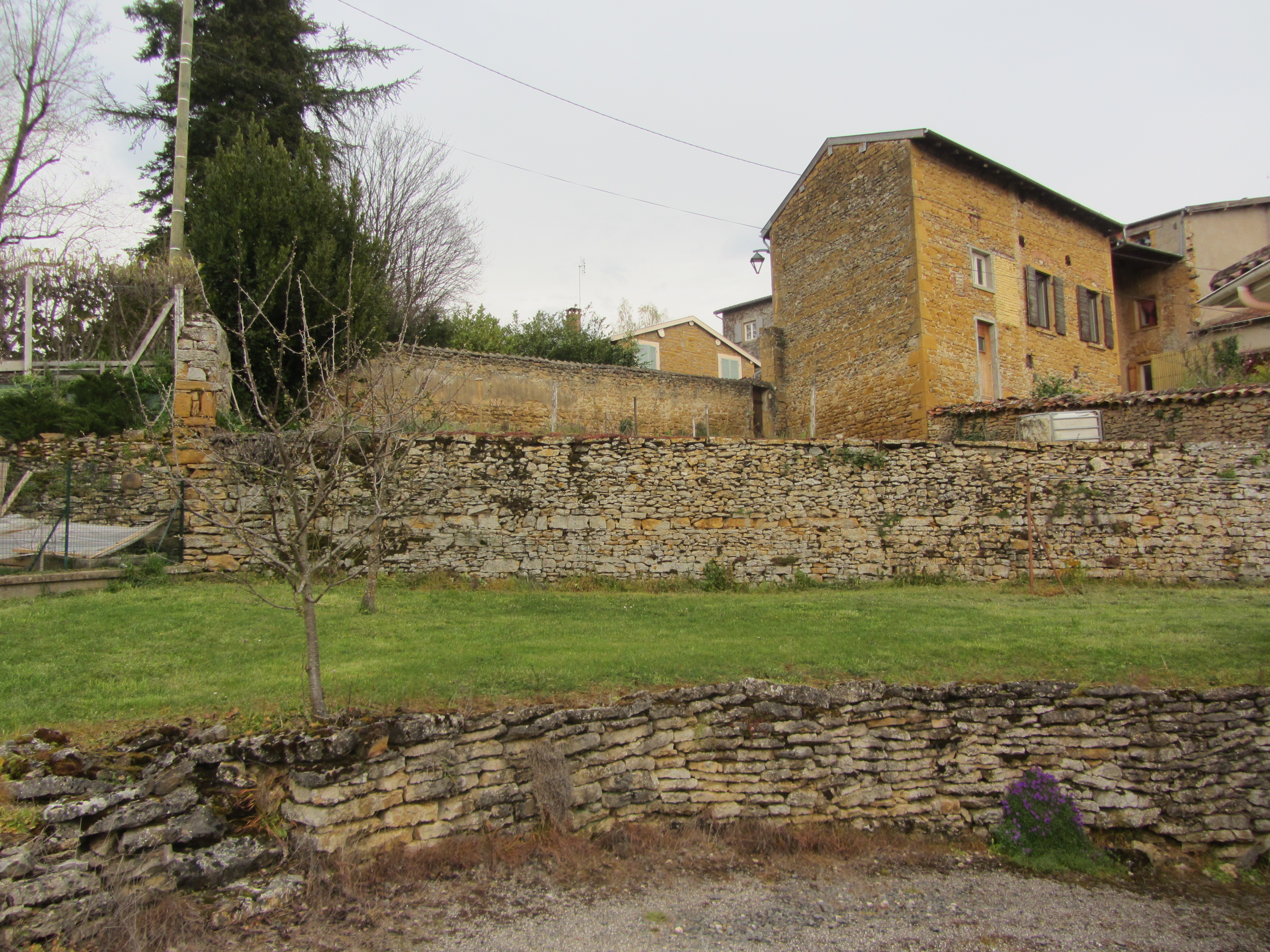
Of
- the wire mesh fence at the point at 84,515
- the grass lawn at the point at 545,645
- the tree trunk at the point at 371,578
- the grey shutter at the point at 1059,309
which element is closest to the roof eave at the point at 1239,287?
the grass lawn at the point at 545,645

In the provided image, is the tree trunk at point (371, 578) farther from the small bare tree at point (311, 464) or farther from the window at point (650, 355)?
the window at point (650, 355)

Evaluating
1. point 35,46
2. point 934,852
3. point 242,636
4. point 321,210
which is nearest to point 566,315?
point 321,210

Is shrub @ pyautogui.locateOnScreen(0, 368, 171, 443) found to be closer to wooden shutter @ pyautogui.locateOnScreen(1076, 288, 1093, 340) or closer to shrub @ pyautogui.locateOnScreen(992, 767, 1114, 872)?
shrub @ pyautogui.locateOnScreen(992, 767, 1114, 872)

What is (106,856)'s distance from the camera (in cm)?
468

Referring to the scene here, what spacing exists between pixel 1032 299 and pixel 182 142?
20.7 metres

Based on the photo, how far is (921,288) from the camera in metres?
18.3

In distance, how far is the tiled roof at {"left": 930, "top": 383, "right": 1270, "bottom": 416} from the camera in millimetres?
15688

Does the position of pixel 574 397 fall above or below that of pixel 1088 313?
below

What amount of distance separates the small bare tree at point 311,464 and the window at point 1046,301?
638 inches

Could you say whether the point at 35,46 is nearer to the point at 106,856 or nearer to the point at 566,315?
the point at 566,315

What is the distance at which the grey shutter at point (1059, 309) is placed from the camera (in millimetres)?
21250

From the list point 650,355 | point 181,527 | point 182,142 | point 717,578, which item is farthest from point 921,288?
point 181,527

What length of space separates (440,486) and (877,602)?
23.5 ft

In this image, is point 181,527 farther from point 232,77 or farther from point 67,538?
point 232,77
